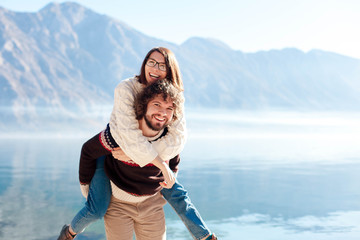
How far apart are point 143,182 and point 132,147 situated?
0.26m

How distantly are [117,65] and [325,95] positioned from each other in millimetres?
53248

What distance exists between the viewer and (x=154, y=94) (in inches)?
72.5

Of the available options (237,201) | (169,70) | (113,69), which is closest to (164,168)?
(169,70)

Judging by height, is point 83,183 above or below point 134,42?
below

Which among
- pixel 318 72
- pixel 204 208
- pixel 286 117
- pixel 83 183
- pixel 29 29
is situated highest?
pixel 318 72

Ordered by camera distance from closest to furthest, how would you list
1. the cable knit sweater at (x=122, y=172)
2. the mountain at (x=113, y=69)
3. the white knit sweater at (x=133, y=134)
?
the white knit sweater at (x=133, y=134)
the cable knit sweater at (x=122, y=172)
the mountain at (x=113, y=69)

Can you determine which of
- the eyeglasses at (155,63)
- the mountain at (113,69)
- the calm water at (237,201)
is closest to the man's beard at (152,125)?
the eyeglasses at (155,63)

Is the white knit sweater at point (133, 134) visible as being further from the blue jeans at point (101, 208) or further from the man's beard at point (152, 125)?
the blue jeans at point (101, 208)

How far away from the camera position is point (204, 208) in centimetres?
543

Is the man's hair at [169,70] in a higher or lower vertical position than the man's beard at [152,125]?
higher

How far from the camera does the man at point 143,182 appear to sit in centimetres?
186

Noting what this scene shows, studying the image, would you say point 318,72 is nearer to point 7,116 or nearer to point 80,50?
point 80,50

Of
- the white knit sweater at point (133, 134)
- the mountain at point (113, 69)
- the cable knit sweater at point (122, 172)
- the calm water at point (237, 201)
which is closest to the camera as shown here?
the white knit sweater at point (133, 134)

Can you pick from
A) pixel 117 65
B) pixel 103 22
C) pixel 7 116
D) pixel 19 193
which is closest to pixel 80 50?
pixel 117 65
